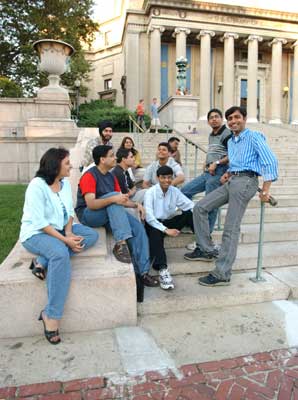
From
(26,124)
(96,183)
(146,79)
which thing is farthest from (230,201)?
(146,79)

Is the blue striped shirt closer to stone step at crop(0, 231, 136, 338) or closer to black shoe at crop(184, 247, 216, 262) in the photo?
black shoe at crop(184, 247, 216, 262)

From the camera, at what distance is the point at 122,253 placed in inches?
140

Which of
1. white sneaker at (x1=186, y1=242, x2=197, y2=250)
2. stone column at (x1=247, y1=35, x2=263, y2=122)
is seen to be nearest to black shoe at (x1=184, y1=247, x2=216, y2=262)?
Result: white sneaker at (x1=186, y1=242, x2=197, y2=250)

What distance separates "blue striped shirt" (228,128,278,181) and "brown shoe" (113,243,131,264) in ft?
4.96

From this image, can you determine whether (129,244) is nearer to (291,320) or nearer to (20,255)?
(20,255)

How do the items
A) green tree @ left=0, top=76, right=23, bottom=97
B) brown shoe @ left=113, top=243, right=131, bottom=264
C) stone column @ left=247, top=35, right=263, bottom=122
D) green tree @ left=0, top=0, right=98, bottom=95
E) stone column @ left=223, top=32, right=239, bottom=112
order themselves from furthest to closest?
1. stone column @ left=247, top=35, right=263, bottom=122
2. stone column @ left=223, top=32, right=239, bottom=112
3. green tree @ left=0, top=76, right=23, bottom=97
4. green tree @ left=0, top=0, right=98, bottom=95
5. brown shoe @ left=113, top=243, right=131, bottom=264

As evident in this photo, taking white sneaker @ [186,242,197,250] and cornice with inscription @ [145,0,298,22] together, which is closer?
white sneaker @ [186,242,197,250]

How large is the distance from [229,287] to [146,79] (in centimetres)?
2781

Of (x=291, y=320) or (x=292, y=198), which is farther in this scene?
(x=292, y=198)

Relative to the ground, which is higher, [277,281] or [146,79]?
[146,79]

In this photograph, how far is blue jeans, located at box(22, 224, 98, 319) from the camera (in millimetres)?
2938

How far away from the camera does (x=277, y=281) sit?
158 inches

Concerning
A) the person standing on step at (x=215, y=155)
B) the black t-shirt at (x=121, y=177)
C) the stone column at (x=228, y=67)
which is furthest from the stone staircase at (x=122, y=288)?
the stone column at (x=228, y=67)

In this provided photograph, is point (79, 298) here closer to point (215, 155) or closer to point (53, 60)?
point (215, 155)
